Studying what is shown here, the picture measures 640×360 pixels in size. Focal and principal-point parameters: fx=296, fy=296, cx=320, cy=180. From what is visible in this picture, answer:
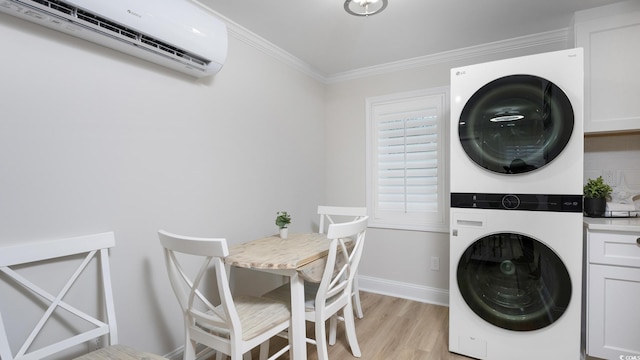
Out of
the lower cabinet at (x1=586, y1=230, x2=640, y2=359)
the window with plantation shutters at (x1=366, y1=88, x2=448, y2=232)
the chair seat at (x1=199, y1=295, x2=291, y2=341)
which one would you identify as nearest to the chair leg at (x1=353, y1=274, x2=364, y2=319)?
the window with plantation shutters at (x1=366, y1=88, x2=448, y2=232)

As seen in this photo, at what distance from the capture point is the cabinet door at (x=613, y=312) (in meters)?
1.70

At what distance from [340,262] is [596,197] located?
181 centimetres

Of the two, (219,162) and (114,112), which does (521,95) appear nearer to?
(219,162)

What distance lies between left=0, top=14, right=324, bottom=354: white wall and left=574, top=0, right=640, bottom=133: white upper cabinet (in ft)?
7.74

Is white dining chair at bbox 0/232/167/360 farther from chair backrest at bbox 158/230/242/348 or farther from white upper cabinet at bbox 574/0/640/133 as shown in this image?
white upper cabinet at bbox 574/0/640/133

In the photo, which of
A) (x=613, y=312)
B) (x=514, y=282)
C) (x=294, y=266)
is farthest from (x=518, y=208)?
(x=294, y=266)

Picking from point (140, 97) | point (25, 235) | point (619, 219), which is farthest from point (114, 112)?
point (619, 219)

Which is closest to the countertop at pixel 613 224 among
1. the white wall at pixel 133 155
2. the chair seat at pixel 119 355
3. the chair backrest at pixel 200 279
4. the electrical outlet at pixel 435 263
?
the electrical outlet at pixel 435 263

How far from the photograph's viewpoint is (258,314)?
1.65m

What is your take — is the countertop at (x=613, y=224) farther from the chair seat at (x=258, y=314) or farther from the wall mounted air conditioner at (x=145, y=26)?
the wall mounted air conditioner at (x=145, y=26)

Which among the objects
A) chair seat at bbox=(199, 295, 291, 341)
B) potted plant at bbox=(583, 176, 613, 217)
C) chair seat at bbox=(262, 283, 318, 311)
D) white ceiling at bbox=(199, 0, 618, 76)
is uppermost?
white ceiling at bbox=(199, 0, 618, 76)

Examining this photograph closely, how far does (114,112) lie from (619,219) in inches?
124

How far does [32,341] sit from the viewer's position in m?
1.26

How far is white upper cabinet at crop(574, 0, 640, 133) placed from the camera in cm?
195
